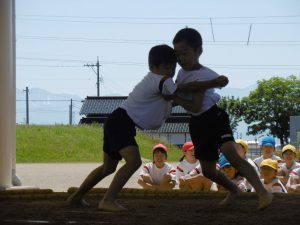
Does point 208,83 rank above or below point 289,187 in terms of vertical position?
above

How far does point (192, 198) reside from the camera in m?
6.59

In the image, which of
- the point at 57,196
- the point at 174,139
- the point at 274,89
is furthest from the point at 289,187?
the point at 274,89

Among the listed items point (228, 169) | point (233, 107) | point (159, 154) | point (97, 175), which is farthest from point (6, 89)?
point (233, 107)

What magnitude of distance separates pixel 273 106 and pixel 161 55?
2214 inches

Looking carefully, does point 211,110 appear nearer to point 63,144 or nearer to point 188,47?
point 188,47

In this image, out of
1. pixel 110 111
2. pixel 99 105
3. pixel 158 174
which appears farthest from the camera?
pixel 99 105

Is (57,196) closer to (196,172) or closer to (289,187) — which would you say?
(196,172)

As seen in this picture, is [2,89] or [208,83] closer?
[208,83]

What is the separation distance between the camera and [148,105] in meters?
5.08

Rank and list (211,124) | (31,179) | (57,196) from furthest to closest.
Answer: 1. (31,179)
2. (57,196)
3. (211,124)

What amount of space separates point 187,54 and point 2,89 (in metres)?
3.37

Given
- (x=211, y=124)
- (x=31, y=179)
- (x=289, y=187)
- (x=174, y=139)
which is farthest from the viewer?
(x=174, y=139)

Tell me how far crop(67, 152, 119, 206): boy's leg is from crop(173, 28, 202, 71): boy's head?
0.87 meters

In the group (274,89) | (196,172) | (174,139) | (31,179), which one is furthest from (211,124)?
(274,89)
